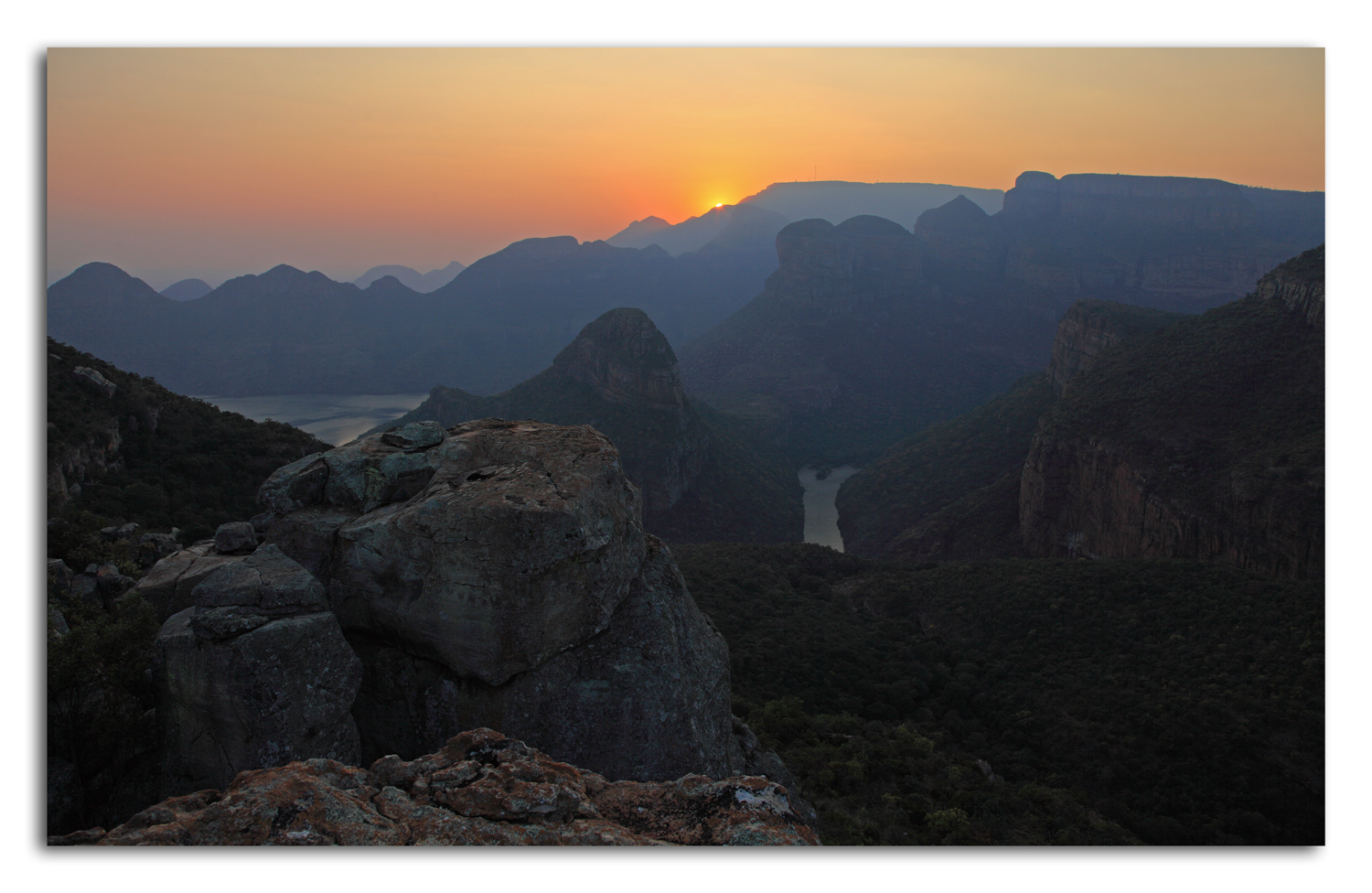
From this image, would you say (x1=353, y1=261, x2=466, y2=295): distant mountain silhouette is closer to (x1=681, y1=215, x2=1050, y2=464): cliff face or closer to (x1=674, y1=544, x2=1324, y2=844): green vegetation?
(x1=681, y1=215, x2=1050, y2=464): cliff face

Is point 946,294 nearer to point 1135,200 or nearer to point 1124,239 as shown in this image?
point 1124,239

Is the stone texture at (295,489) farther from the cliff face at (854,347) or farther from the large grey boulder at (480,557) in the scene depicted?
the cliff face at (854,347)

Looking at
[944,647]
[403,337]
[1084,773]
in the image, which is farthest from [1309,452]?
[403,337]

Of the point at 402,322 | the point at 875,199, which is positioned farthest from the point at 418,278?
the point at 875,199

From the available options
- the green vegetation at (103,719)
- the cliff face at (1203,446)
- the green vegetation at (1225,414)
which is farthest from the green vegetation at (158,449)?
the green vegetation at (1225,414)

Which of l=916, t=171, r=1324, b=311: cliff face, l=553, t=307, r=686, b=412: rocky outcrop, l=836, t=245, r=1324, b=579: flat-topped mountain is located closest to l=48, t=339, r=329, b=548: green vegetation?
l=836, t=245, r=1324, b=579: flat-topped mountain

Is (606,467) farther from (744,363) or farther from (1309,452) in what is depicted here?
(744,363)
